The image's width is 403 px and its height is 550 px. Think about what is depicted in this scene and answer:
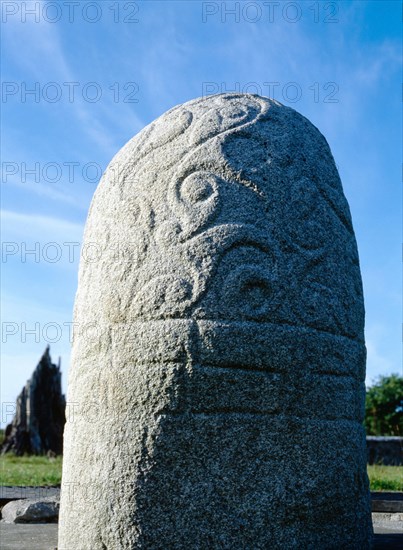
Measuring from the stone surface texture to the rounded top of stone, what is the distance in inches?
107

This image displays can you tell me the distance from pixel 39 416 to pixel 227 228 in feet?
50.5

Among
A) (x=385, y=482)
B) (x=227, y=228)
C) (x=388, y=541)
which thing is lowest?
(x=388, y=541)

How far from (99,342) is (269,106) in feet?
5.76

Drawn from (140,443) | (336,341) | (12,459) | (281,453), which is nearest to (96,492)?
(140,443)

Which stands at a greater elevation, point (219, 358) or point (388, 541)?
point (219, 358)

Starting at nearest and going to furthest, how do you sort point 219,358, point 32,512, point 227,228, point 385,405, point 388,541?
point 219,358
point 227,228
point 388,541
point 32,512
point 385,405

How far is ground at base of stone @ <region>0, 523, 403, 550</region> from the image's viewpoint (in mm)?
4344

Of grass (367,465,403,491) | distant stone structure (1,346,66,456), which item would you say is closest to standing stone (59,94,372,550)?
grass (367,465,403,491)

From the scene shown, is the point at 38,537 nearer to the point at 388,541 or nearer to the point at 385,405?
the point at 388,541

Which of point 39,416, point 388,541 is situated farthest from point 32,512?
point 39,416

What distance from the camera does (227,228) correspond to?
3461mm

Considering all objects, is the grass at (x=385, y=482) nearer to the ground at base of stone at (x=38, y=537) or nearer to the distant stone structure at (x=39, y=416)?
the ground at base of stone at (x=38, y=537)

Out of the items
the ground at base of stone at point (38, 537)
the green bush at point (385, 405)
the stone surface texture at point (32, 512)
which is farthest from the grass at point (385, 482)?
the green bush at point (385, 405)

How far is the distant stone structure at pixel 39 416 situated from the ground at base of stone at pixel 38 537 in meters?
12.5
